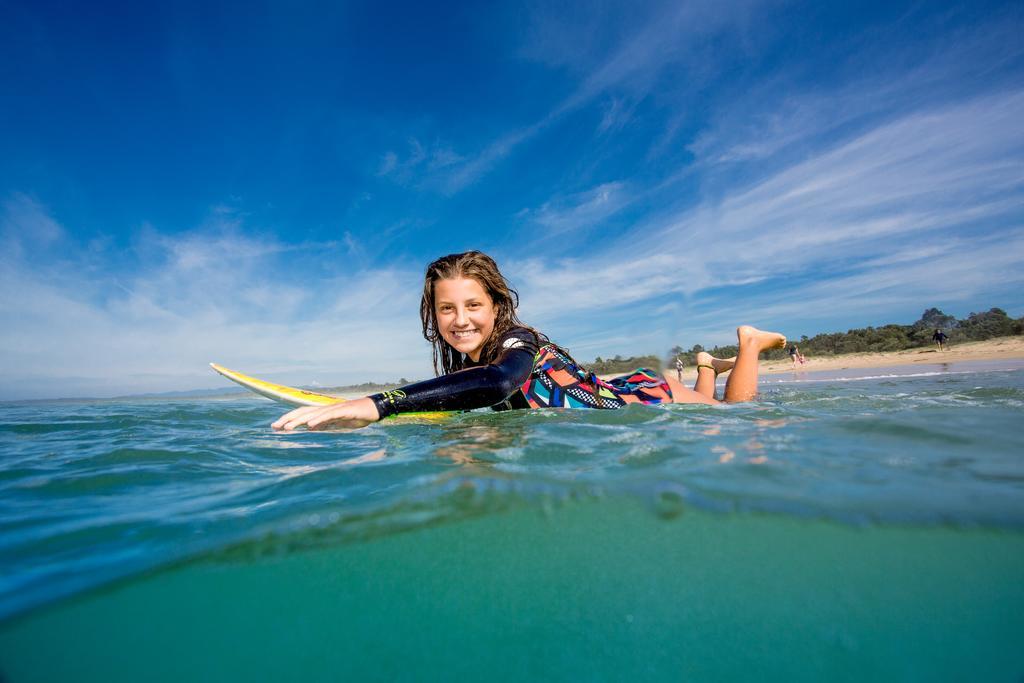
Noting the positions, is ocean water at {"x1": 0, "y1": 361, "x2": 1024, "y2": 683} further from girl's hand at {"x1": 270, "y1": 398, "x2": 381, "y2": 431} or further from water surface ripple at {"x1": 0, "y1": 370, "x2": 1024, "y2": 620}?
girl's hand at {"x1": 270, "y1": 398, "x2": 381, "y2": 431}

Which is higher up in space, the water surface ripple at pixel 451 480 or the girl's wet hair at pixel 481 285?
the girl's wet hair at pixel 481 285

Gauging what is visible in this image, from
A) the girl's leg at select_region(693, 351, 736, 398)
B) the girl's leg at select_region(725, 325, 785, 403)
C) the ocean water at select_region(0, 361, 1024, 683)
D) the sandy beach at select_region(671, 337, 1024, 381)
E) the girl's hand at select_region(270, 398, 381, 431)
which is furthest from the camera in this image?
the sandy beach at select_region(671, 337, 1024, 381)

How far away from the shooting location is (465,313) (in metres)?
3.98

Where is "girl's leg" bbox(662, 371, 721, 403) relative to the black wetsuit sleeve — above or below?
below

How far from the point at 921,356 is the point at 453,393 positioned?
21.8 meters

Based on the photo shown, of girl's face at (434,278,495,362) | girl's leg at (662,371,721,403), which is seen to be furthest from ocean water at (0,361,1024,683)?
Result: girl's leg at (662,371,721,403)

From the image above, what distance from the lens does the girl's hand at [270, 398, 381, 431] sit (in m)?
2.34

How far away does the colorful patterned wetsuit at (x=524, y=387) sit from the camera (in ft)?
8.93

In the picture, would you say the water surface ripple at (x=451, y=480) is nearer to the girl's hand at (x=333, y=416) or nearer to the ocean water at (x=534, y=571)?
the ocean water at (x=534, y=571)

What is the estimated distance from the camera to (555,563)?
1.36 metres

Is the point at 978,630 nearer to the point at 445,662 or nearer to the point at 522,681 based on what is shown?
the point at 522,681

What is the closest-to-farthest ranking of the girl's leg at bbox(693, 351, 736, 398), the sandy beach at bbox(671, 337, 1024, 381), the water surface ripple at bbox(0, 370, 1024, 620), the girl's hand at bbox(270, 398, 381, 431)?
the water surface ripple at bbox(0, 370, 1024, 620), the girl's hand at bbox(270, 398, 381, 431), the girl's leg at bbox(693, 351, 736, 398), the sandy beach at bbox(671, 337, 1024, 381)

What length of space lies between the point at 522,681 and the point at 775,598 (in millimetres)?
693

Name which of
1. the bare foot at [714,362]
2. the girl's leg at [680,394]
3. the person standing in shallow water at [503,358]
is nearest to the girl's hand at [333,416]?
the person standing in shallow water at [503,358]
